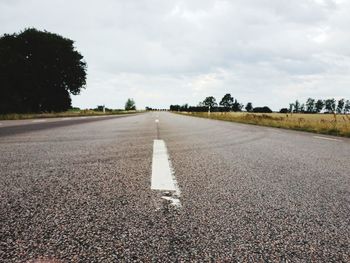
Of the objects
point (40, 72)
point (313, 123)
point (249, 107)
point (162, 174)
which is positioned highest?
point (40, 72)

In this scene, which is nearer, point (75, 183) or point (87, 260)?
point (87, 260)

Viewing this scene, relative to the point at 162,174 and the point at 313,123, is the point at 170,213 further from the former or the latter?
the point at 313,123

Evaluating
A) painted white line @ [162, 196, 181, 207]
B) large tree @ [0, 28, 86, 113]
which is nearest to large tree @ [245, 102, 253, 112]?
large tree @ [0, 28, 86, 113]

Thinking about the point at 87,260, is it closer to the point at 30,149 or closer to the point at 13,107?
the point at 30,149

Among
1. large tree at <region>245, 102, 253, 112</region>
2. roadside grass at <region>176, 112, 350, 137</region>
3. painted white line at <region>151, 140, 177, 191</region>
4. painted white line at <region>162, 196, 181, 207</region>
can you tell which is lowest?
roadside grass at <region>176, 112, 350, 137</region>

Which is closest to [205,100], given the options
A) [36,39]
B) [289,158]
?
[36,39]

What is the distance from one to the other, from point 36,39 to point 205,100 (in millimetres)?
157414

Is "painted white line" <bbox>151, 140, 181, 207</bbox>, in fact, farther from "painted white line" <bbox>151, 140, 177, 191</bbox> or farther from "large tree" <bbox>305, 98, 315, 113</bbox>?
"large tree" <bbox>305, 98, 315, 113</bbox>

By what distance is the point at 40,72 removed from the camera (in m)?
35.5

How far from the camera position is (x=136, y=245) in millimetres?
1531

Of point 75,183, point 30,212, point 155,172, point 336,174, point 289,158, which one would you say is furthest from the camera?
point 289,158

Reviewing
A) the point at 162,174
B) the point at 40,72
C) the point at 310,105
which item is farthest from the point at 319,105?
the point at 162,174

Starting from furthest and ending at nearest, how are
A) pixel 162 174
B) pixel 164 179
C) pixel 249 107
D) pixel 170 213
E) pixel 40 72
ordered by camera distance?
pixel 249 107 < pixel 40 72 < pixel 162 174 < pixel 164 179 < pixel 170 213

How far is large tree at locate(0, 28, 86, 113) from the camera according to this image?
33.3 metres
